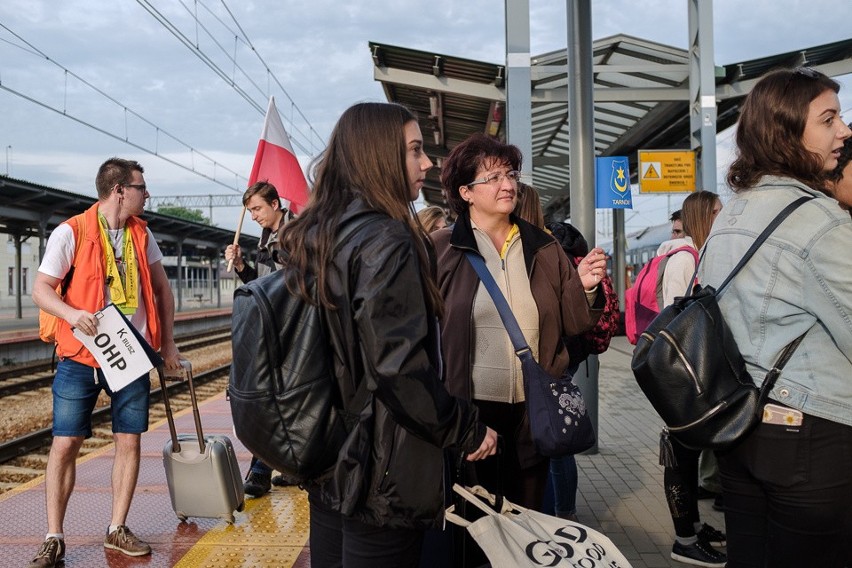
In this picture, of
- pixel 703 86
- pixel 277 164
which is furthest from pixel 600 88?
pixel 277 164

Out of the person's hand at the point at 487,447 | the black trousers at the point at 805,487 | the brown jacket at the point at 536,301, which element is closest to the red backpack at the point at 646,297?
the brown jacket at the point at 536,301

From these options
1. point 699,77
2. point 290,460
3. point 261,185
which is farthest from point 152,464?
point 699,77

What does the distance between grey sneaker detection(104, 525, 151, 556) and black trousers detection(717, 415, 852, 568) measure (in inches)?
114

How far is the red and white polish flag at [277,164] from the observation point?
6.31 meters

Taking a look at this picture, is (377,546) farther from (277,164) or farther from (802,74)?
(277,164)

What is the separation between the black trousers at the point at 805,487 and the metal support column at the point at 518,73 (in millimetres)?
5282

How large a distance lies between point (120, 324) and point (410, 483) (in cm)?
221

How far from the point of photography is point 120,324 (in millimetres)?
3574

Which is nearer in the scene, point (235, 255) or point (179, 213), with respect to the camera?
point (235, 255)

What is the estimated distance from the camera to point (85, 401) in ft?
12.1

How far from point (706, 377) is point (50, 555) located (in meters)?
3.10

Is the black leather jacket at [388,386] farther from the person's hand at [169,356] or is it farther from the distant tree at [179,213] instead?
the distant tree at [179,213]

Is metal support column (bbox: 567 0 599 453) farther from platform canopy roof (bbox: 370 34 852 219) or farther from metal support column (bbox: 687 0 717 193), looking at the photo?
metal support column (bbox: 687 0 717 193)

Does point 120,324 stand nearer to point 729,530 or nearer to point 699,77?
point 729,530
